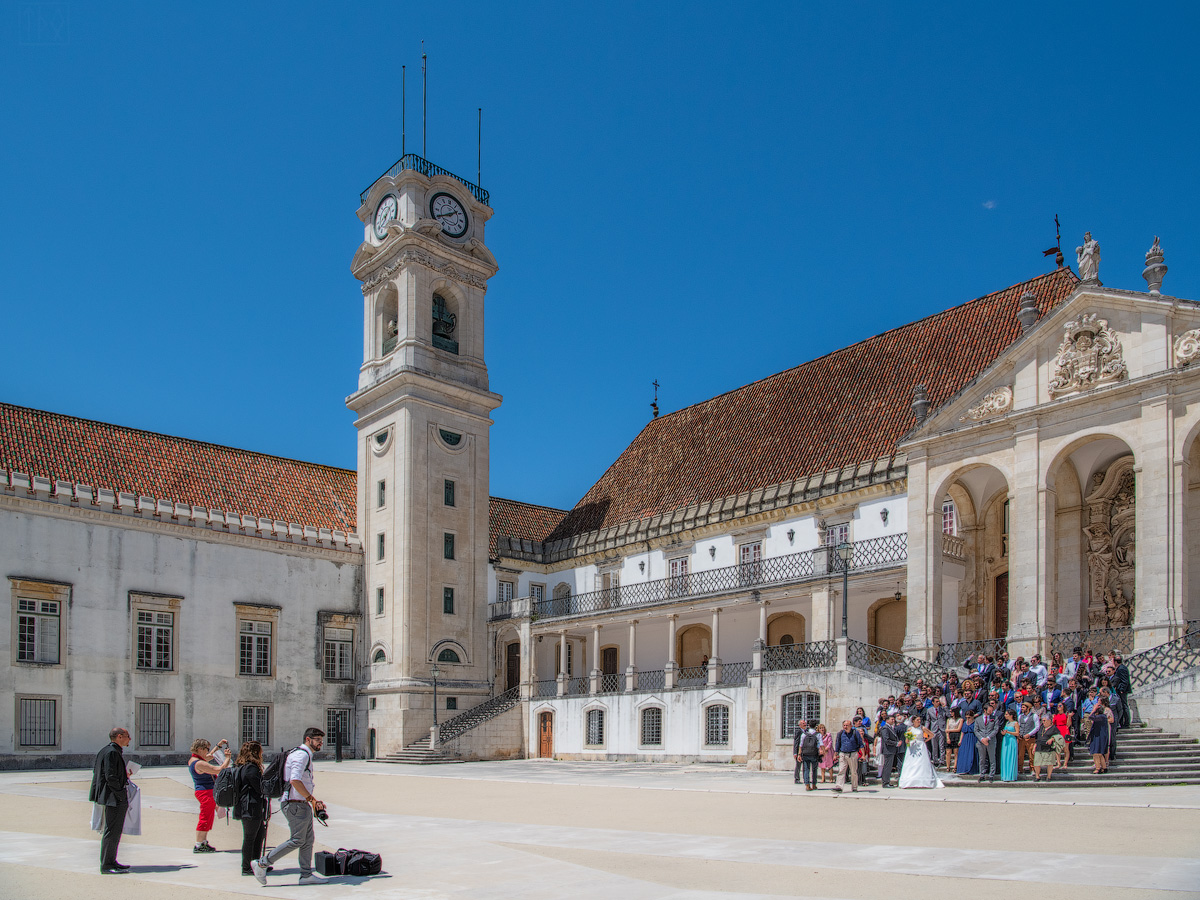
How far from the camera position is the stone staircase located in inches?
632

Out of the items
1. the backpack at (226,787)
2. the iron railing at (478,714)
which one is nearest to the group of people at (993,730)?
the backpack at (226,787)

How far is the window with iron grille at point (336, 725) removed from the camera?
37.6 m

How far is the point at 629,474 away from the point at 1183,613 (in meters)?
24.5

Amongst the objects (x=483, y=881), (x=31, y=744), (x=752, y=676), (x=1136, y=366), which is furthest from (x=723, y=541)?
(x=483, y=881)

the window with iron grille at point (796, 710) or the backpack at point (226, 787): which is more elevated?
the backpack at point (226, 787)

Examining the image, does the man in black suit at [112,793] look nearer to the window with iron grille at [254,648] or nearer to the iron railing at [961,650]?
the iron railing at [961,650]

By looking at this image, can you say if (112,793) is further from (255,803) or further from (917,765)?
(917,765)

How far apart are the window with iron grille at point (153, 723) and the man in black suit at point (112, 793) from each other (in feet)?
85.3

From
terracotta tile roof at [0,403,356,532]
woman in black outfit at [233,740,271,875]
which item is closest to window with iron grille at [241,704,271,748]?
terracotta tile roof at [0,403,356,532]

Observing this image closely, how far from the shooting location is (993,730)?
58.0 feet

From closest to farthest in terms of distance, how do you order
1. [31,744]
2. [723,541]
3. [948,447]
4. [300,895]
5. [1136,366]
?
[300,895] < [1136,366] < [948,447] < [31,744] < [723,541]

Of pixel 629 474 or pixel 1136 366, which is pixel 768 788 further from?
pixel 629 474

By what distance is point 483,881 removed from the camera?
8.85m

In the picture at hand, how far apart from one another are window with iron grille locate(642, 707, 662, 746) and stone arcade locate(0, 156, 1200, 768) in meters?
0.11
